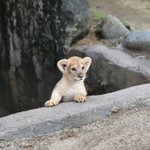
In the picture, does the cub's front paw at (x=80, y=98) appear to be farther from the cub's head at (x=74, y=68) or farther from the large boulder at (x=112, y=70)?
the large boulder at (x=112, y=70)

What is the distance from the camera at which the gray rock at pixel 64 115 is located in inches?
256

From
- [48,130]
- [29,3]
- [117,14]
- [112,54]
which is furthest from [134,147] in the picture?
[117,14]

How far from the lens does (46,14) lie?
968 cm

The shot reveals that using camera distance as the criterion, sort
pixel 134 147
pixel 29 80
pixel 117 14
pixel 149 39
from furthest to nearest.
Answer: pixel 117 14 → pixel 29 80 → pixel 149 39 → pixel 134 147

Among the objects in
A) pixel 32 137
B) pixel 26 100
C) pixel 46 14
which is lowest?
pixel 26 100

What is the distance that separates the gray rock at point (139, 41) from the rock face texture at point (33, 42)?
1017 mm

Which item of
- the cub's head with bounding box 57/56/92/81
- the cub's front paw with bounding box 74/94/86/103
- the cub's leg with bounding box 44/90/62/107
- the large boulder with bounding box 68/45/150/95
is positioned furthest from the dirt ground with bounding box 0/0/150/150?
the large boulder with bounding box 68/45/150/95

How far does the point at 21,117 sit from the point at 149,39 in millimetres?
3511

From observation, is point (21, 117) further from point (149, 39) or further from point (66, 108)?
point (149, 39)

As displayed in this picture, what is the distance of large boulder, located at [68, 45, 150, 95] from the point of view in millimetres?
9180

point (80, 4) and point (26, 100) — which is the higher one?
point (80, 4)

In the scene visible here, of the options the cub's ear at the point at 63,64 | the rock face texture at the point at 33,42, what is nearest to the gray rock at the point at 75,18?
the rock face texture at the point at 33,42

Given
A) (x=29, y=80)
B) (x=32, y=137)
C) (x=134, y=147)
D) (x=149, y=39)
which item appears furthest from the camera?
(x=29, y=80)

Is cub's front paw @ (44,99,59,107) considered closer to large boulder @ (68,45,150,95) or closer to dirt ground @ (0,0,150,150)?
dirt ground @ (0,0,150,150)
